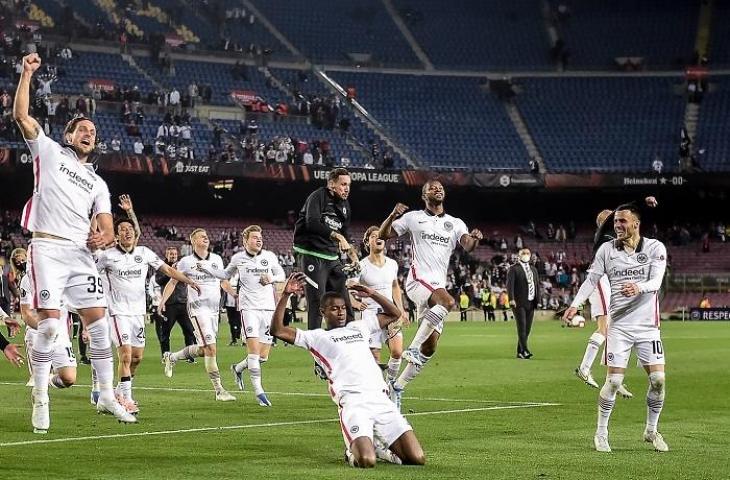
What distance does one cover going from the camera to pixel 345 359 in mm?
11297

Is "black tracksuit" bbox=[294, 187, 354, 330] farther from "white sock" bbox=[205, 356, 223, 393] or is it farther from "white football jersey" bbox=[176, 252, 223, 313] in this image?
"white football jersey" bbox=[176, 252, 223, 313]

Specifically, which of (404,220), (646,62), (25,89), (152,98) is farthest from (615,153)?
(25,89)

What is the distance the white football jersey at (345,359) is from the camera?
1119 cm

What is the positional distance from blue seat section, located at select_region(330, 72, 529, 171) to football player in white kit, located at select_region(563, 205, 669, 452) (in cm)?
5159

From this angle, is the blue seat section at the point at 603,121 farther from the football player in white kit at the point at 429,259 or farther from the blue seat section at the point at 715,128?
the football player in white kit at the point at 429,259

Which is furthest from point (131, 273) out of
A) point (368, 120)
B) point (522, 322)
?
point (368, 120)

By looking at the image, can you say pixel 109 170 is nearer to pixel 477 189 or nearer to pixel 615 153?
pixel 477 189

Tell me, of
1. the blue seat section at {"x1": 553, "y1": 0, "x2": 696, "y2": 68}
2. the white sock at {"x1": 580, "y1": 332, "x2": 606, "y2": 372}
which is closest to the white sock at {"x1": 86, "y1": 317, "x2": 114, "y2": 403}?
the white sock at {"x1": 580, "y1": 332, "x2": 606, "y2": 372}

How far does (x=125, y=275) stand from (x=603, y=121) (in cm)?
5500

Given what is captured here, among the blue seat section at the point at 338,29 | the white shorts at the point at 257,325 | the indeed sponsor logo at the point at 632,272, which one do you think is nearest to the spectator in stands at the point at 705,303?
the blue seat section at the point at 338,29

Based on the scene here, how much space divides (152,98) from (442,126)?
16295mm

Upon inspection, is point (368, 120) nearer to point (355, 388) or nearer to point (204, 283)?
point (204, 283)

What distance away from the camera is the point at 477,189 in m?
65.2

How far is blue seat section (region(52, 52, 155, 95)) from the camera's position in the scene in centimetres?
5716
